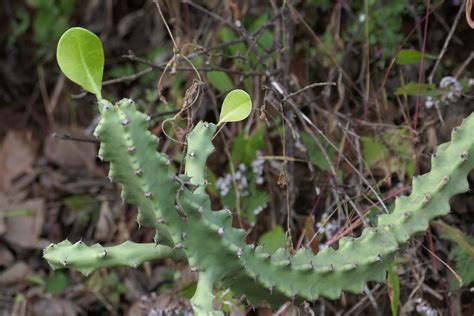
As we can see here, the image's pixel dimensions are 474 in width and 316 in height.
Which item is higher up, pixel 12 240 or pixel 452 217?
pixel 452 217

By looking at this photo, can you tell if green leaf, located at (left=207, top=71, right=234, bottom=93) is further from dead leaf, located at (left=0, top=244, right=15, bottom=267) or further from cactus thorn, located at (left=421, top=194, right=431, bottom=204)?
dead leaf, located at (left=0, top=244, right=15, bottom=267)

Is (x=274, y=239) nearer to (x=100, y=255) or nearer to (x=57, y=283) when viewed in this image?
(x=100, y=255)

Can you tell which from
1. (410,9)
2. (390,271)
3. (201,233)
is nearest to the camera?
(201,233)

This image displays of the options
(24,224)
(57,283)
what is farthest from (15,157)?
(57,283)

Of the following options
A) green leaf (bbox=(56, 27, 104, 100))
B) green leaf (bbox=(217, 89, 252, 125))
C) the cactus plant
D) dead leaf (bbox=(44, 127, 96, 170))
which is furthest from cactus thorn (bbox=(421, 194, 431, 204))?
dead leaf (bbox=(44, 127, 96, 170))

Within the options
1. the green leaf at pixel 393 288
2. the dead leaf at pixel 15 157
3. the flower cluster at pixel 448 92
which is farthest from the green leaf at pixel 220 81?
the dead leaf at pixel 15 157

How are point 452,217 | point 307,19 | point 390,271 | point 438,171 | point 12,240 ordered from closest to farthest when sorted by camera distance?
point 438,171 < point 390,271 < point 452,217 < point 307,19 < point 12,240

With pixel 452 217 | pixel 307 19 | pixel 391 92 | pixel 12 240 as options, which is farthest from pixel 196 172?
pixel 12 240

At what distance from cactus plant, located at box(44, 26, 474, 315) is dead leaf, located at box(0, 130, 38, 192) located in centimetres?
173

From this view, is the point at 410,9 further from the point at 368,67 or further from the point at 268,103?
the point at 268,103

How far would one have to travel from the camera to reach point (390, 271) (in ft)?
5.04

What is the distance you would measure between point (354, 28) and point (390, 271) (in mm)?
813

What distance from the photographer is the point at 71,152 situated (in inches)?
112

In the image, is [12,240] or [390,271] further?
[12,240]
